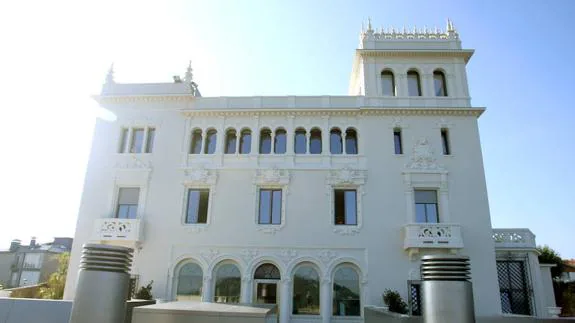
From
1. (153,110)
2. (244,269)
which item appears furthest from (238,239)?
(153,110)

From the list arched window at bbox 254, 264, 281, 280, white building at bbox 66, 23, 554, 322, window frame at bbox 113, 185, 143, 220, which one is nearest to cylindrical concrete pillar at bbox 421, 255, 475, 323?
white building at bbox 66, 23, 554, 322

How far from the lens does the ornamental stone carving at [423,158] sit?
20953 mm

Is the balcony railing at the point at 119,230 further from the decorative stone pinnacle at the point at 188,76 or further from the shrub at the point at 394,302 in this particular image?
the shrub at the point at 394,302

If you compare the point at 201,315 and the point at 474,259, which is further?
the point at 474,259

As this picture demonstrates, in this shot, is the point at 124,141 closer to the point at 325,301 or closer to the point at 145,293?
the point at 145,293

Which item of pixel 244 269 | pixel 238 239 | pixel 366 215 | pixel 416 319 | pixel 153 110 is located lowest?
pixel 416 319

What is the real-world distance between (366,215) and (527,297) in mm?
8983

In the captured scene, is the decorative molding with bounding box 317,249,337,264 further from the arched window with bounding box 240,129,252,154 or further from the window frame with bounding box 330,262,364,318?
the arched window with bounding box 240,129,252,154

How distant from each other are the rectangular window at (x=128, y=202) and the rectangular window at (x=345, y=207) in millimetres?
10388

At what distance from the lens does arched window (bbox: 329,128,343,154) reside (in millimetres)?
21781

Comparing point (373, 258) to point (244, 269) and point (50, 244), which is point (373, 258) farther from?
point (50, 244)

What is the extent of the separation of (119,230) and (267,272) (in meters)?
7.59

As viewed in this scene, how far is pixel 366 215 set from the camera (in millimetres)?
20359

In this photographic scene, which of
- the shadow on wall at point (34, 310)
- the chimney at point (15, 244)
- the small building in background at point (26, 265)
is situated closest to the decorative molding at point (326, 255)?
the shadow on wall at point (34, 310)
